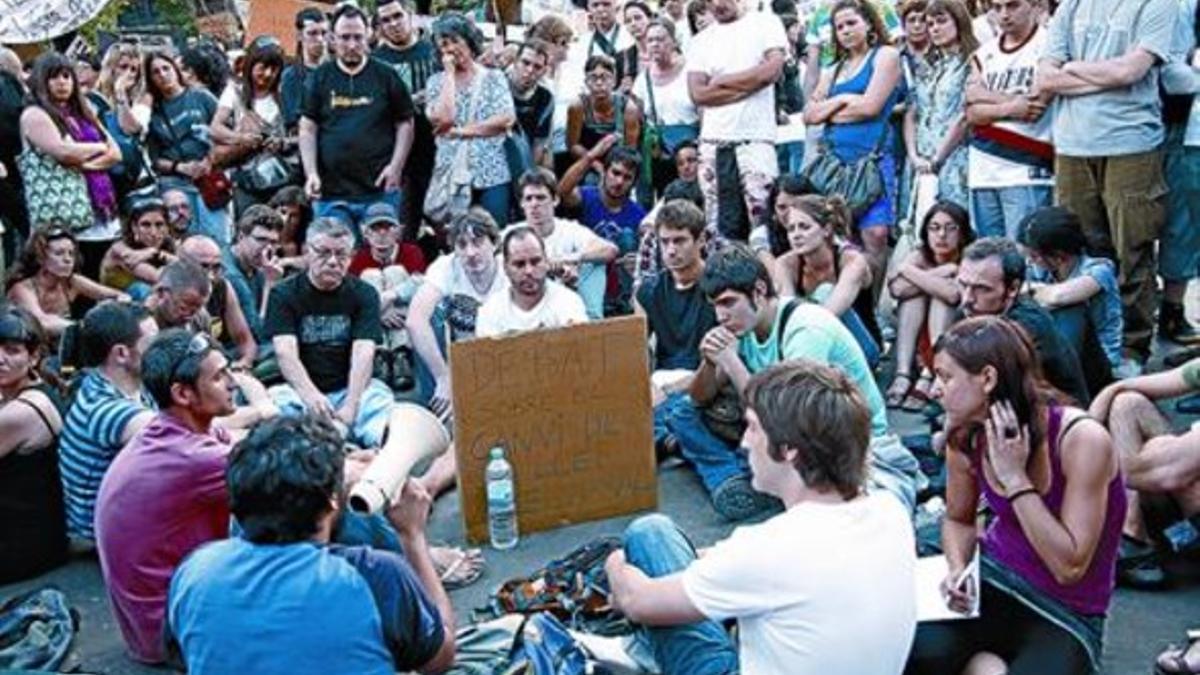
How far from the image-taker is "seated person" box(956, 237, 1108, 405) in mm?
4969

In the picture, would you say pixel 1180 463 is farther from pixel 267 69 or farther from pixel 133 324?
pixel 267 69

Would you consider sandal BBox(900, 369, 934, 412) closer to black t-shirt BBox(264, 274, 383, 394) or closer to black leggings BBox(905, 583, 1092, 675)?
black t-shirt BBox(264, 274, 383, 394)

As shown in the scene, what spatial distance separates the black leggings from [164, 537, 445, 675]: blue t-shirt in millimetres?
1438

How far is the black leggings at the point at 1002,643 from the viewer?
3518mm

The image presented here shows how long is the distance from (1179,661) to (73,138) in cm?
593

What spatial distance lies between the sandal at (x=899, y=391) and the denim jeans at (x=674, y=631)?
9.45ft

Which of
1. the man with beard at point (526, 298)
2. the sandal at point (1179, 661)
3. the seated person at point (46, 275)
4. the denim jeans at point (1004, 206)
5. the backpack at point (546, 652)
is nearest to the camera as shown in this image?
the backpack at point (546, 652)

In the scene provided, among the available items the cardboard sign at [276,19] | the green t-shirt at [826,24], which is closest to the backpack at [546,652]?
the green t-shirt at [826,24]

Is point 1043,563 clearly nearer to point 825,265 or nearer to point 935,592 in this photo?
point 935,592

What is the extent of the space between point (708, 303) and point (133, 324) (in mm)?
2313

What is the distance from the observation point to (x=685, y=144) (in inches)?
337

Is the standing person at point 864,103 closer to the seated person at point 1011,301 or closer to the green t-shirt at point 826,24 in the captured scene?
the green t-shirt at point 826,24

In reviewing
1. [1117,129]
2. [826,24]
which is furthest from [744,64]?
[826,24]

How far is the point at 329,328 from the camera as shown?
6262 millimetres
